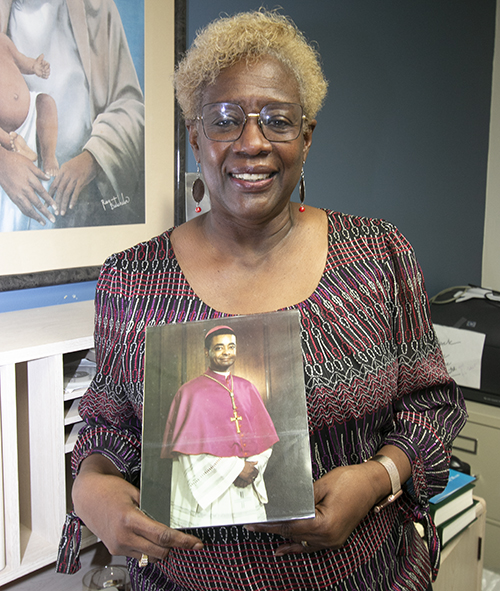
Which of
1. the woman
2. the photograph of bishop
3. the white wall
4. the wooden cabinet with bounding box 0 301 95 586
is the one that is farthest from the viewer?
the white wall

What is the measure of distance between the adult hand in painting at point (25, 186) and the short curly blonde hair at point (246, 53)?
0.54m

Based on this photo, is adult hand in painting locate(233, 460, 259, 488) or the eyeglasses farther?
the eyeglasses

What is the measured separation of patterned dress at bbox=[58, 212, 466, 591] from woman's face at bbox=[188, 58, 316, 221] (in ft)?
0.47

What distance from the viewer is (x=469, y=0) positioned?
113 inches

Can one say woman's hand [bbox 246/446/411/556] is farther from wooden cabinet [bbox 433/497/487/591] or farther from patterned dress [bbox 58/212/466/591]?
wooden cabinet [bbox 433/497/487/591]

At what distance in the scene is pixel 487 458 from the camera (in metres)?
2.11

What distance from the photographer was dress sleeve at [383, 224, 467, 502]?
35.5 inches

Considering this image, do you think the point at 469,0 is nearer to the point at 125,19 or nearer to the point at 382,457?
the point at 125,19

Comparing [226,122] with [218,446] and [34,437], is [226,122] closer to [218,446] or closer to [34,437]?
[218,446]

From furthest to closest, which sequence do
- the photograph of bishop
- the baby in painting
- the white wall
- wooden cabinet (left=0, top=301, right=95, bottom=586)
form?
the white wall
the baby in painting
wooden cabinet (left=0, top=301, right=95, bottom=586)
the photograph of bishop

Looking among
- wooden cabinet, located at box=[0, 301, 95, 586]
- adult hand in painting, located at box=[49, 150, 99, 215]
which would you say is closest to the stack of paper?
wooden cabinet, located at box=[0, 301, 95, 586]

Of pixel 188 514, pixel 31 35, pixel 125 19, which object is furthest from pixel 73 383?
pixel 125 19

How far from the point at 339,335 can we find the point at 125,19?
1.06 metres

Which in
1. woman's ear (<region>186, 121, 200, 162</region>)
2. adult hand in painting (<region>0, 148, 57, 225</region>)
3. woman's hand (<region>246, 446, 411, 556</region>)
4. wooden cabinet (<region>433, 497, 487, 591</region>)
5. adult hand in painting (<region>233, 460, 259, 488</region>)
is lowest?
wooden cabinet (<region>433, 497, 487, 591</region>)
